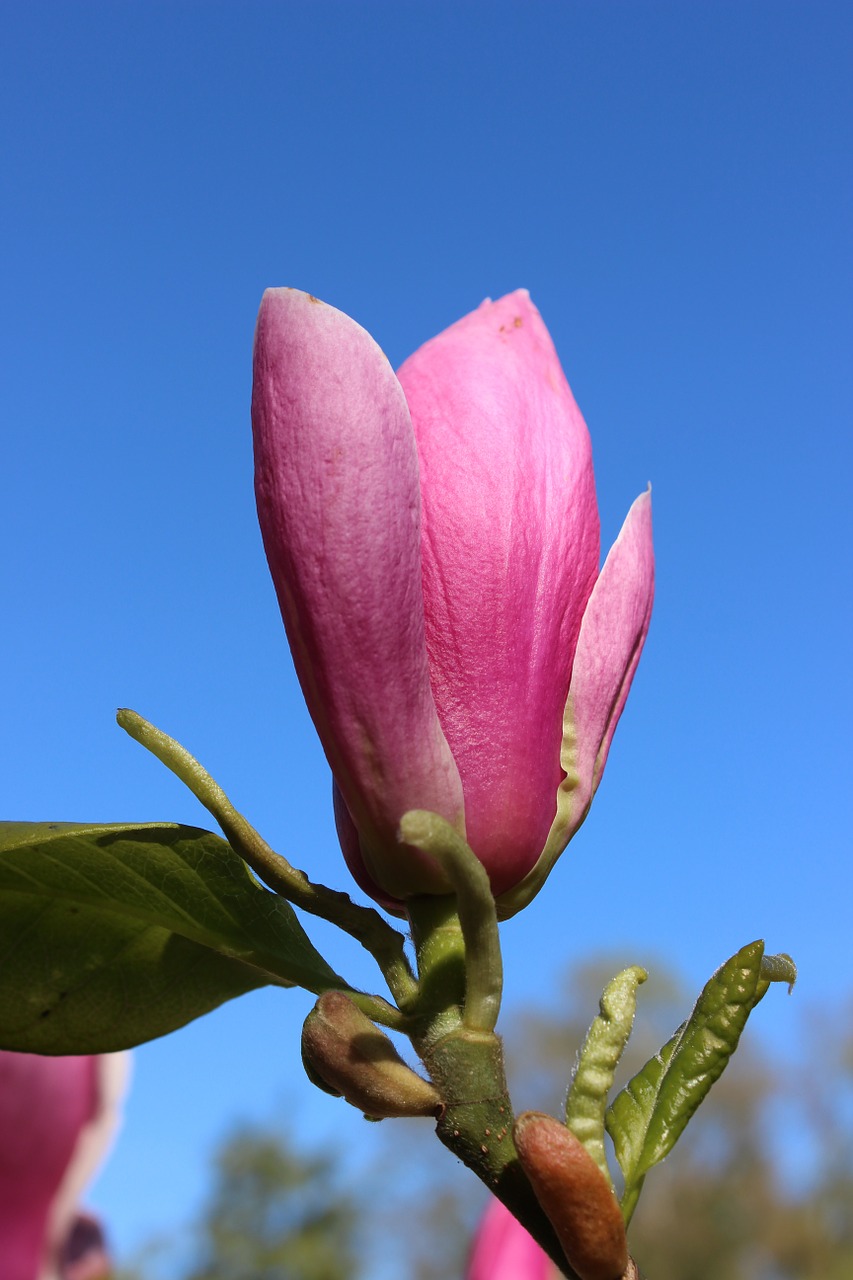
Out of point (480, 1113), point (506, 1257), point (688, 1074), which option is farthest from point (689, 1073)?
point (506, 1257)

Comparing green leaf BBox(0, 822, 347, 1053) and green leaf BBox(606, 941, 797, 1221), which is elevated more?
green leaf BBox(0, 822, 347, 1053)

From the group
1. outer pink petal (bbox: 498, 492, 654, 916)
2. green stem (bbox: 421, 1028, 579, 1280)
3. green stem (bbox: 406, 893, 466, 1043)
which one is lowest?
green stem (bbox: 421, 1028, 579, 1280)

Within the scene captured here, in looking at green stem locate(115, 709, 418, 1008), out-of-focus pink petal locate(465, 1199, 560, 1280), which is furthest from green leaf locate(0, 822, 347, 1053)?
out-of-focus pink petal locate(465, 1199, 560, 1280)

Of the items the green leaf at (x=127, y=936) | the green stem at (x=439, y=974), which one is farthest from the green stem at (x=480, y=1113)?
the green leaf at (x=127, y=936)

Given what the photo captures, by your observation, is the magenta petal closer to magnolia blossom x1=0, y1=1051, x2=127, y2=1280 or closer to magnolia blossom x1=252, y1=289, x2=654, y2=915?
magnolia blossom x1=252, y1=289, x2=654, y2=915

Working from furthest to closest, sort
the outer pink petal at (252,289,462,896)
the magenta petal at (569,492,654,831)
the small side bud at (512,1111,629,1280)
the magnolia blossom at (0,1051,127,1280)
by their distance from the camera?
the magnolia blossom at (0,1051,127,1280)
the magenta petal at (569,492,654,831)
the outer pink petal at (252,289,462,896)
the small side bud at (512,1111,629,1280)

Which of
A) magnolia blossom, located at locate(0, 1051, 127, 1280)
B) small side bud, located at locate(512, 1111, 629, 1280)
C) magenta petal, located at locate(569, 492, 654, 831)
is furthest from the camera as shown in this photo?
magnolia blossom, located at locate(0, 1051, 127, 1280)

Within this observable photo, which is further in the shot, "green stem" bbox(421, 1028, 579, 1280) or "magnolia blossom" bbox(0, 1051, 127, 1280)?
"magnolia blossom" bbox(0, 1051, 127, 1280)

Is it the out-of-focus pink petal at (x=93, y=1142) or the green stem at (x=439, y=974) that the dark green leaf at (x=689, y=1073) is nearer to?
the green stem at (x=439, y=974)
